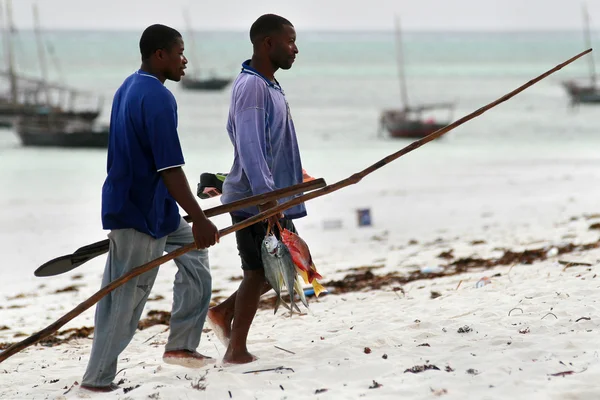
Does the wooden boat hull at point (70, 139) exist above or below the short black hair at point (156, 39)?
below

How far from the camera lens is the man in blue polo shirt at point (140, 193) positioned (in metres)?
3.87

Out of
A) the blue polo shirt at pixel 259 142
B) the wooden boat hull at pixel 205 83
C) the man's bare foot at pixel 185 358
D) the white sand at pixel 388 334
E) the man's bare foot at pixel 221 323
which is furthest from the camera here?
the wooden boat hull at pixel 205 83

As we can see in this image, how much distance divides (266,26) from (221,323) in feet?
4.98

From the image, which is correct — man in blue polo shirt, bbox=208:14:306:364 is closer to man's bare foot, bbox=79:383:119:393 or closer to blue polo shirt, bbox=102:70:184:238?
blue polo shirt, bbox=102:70:184:238

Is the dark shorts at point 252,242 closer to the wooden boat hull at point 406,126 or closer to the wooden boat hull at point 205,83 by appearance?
the wooden boat hull at point 406,126

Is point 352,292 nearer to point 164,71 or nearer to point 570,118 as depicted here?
point 164,71

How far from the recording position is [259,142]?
4102 millimetres

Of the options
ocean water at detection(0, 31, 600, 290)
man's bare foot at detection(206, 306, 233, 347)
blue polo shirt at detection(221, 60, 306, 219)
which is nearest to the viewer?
blue polo shirt at detection(221, 60, 306, 219)

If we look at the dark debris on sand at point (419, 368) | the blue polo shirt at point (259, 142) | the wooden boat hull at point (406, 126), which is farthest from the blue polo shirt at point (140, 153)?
the wooden boat hull at point (406, 126)

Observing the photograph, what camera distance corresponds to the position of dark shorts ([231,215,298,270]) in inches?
169

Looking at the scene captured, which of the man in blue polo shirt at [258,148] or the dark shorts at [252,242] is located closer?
the man in blue polo shirt at [258,148]

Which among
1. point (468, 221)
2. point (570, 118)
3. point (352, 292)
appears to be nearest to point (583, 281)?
point (352, 292)

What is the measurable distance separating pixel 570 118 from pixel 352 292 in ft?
119

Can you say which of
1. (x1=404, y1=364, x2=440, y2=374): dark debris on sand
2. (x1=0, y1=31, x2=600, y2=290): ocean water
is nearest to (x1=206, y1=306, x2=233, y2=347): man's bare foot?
(x1=404, y1=364, x2=440, y2=374): dark debris on sand
